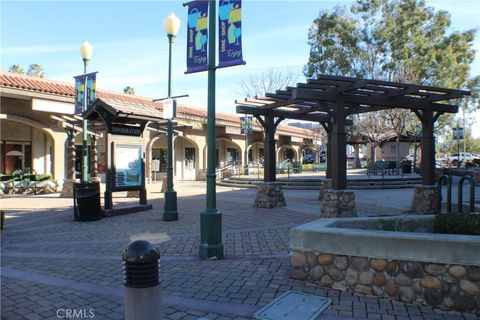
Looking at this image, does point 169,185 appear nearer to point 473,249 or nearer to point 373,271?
point 373,271

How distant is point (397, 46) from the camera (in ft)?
75.5

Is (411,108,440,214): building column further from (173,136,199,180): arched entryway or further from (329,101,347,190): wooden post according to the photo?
(173,136,199,180): arched entryway

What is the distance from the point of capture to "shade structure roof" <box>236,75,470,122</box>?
863cm

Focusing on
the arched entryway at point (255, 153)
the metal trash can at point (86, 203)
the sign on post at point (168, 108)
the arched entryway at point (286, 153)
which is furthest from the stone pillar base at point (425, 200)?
the arched entryway at point (286, 153)

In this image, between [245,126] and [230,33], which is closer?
[230,33]

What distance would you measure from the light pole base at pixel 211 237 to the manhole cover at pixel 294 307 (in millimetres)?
1806

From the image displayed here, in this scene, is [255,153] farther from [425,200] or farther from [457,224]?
[457,224]

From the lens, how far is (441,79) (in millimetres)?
23281

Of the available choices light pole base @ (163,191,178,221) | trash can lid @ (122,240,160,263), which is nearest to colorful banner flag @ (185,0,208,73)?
trash can lid @ (122,240,160,263)

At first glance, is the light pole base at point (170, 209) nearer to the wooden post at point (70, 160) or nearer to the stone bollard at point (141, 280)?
the stone bollard at point (141, 280)

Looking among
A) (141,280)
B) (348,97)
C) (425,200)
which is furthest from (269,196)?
(141,280)

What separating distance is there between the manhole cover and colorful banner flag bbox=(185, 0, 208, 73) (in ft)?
12.9

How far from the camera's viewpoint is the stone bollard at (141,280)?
315 centimetres

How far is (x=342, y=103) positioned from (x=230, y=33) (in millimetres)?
4432
